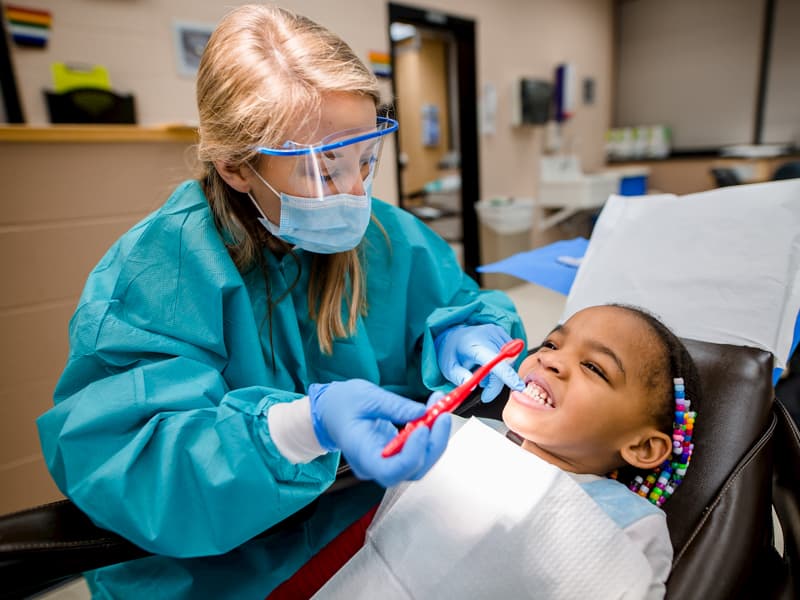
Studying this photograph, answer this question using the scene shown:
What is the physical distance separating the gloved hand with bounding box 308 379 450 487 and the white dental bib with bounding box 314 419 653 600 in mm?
282

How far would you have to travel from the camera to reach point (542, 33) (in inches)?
191

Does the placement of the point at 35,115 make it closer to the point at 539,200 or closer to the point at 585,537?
the point at 585,537

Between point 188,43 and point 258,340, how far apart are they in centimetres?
219

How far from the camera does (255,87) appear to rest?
863 mm

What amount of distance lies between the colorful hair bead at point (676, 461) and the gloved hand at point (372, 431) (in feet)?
1.88

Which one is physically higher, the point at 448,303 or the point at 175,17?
the point at 175,17

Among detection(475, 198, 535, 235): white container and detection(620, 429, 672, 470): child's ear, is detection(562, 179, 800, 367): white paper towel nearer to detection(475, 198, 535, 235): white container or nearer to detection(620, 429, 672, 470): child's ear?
detection(620, 429, 672, 470): child's ear

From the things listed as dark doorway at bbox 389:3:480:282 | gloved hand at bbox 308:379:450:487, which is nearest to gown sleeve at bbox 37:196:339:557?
gloved hand at bbox 308:379:450:487

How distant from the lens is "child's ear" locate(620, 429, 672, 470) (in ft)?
3.15

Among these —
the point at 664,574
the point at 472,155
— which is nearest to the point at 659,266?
the point at 664,574

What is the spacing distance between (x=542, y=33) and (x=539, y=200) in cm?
162

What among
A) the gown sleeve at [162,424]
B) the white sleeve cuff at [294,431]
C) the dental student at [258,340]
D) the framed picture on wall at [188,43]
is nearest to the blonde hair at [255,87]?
the dental student at [258,340]

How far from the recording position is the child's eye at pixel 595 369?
0.98 metres

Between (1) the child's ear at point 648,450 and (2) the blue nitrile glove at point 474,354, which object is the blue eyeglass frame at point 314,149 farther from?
(1) the child's ear at point 648,450
